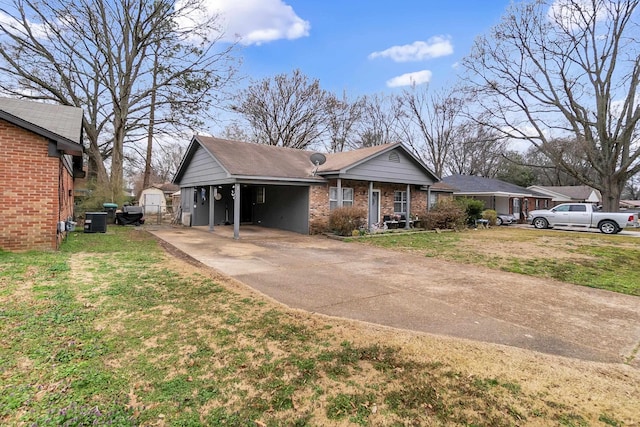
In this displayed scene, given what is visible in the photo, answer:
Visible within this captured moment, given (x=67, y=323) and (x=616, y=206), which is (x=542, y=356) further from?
(x=616, y=206)

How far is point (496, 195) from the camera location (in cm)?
2530

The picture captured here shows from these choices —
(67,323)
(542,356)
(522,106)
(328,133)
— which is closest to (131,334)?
(67,323)

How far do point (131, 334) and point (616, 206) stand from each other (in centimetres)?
2796

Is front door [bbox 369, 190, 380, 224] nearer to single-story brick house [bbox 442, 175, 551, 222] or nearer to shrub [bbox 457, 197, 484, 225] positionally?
shrub [bbox 457, 197, 484, 225]

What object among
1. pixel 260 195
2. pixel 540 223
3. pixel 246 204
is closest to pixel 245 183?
pixel 260 195

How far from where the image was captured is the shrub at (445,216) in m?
16.7

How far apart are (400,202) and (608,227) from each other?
38.3ft

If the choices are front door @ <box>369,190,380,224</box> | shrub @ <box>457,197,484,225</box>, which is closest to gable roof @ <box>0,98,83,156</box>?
front door @ <box>369,190,380,224</box>

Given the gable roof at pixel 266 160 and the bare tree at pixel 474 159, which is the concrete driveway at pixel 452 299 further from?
the bare tree at pixel 474 159

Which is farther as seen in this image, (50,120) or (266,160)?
(266,160)

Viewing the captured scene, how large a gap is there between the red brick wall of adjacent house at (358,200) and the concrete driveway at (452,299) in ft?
18.0

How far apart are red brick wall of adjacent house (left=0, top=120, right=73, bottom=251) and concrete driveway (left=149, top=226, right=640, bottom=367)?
3.58 meters

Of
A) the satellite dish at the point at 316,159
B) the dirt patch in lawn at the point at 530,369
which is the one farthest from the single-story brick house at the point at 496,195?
the dirt patch in lawn at the point at 530,369

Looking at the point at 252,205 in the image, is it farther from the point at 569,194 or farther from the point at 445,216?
the point at 569,194
